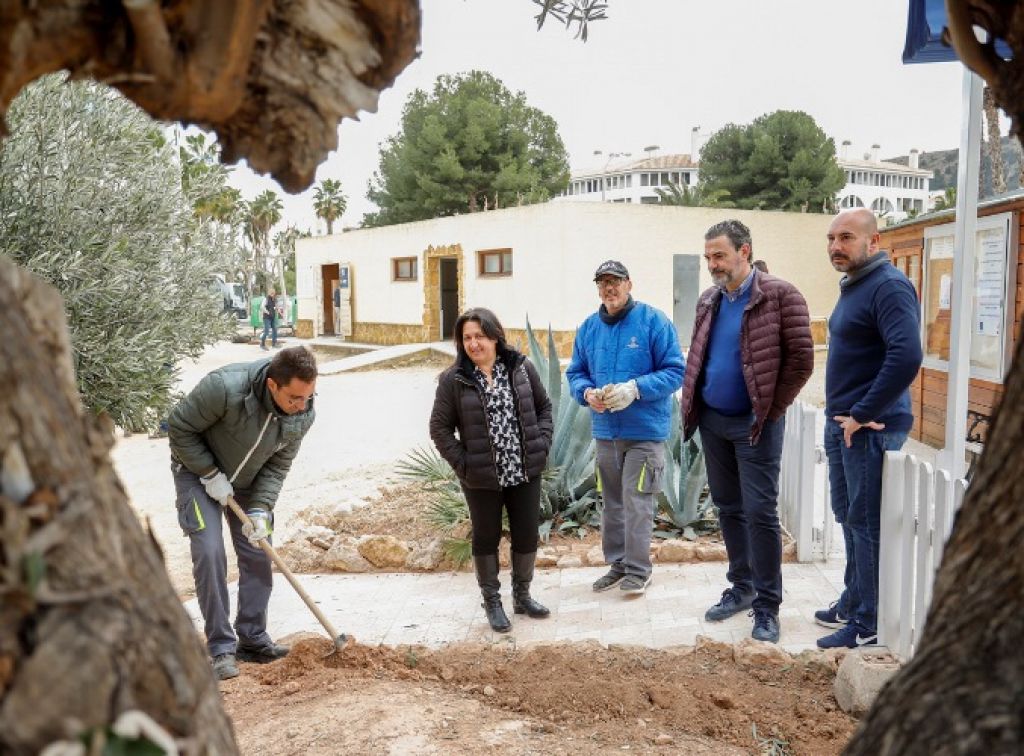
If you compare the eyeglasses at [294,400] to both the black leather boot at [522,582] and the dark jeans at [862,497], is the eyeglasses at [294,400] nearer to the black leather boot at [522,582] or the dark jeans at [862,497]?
the black leather boot at [522,582]

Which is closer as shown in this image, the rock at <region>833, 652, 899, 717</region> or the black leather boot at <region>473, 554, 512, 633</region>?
the rock at <region>833, 652, 899, 717</region>

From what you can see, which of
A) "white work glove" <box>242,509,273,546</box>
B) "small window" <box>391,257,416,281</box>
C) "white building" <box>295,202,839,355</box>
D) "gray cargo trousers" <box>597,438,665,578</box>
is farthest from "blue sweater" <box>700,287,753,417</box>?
"small window" <box>391,257,416,281</box>

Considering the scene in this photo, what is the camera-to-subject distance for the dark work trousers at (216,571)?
4.35 m

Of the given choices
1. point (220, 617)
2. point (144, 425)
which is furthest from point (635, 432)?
point (144, 425)

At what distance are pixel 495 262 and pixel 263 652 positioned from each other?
17.0 m

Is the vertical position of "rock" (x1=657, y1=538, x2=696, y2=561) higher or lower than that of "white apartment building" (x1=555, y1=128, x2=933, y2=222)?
lower

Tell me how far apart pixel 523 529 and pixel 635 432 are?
0.84m

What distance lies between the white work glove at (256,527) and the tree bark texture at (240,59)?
11.1ft

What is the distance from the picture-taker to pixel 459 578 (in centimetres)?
578

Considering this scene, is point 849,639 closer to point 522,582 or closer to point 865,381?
point 865,381

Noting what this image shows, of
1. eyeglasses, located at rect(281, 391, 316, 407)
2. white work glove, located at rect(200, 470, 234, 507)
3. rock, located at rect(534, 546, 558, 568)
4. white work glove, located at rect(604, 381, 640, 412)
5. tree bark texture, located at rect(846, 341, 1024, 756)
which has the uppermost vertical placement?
tree bark texture, located at rect(846, 341, 1024, 756)

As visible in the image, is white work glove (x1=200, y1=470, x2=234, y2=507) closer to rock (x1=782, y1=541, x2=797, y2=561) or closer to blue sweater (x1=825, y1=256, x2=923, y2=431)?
blue sweater (x1=825, y1=256, x2=923, y2=431)

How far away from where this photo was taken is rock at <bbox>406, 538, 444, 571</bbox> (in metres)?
6.03

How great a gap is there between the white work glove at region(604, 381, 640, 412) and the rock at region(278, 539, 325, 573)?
2.53 meters
